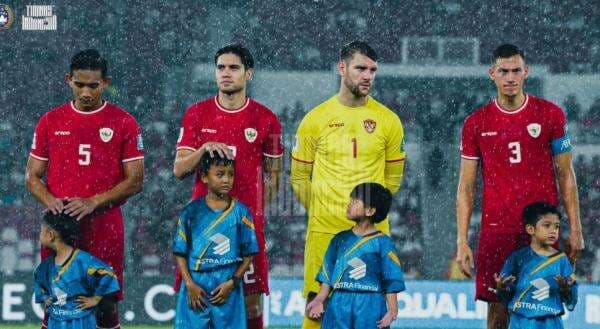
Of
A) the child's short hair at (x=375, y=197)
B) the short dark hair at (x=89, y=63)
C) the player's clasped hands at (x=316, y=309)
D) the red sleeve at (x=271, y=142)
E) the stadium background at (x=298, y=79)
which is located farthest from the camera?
the stadium background at (x=298, y=79)

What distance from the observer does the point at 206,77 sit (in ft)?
47.1

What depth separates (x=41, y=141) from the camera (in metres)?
6.20

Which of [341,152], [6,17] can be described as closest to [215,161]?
[341,152]

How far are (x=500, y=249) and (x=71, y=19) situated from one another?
31.3ft

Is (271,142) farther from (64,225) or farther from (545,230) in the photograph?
(545,230)

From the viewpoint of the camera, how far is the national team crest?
6.16 meters

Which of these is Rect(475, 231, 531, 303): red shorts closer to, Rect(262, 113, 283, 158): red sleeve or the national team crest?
Rect(262, 113, 283, 158): red sleeve

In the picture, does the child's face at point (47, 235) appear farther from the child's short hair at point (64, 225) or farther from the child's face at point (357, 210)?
the child's face at point (357, 210)

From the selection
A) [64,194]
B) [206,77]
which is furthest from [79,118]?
[206,77]

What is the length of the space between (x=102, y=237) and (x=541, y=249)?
7.42 ft

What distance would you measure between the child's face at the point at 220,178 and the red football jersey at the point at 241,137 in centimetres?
32

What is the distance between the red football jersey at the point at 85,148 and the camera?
20.1ft

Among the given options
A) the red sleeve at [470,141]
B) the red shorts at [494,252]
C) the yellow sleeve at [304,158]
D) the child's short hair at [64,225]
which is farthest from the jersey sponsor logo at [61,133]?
the red shorts at [494,252]

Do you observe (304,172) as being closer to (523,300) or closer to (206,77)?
(523,300)
